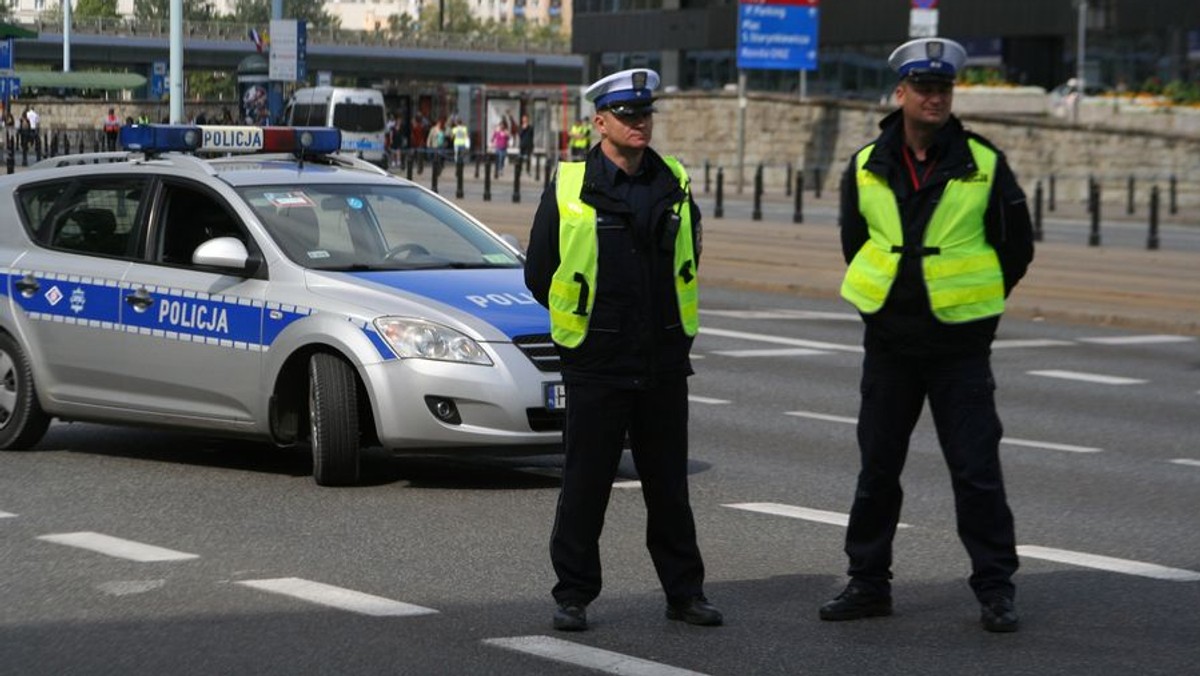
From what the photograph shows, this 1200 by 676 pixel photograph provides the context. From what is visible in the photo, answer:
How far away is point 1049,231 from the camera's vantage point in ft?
116

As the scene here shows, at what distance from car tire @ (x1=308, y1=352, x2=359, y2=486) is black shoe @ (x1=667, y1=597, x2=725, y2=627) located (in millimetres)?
3062

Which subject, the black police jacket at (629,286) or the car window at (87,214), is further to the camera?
the car window at (87,214)

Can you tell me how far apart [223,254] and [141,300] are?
670 mm

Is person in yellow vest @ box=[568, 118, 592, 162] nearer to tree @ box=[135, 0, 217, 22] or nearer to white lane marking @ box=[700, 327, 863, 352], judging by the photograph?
white lane marking @ box=[700, 327, 863, 352]

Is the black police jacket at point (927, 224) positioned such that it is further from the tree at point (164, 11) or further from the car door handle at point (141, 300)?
the tree at point (164, 11)

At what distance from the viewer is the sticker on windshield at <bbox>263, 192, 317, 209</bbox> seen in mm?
10828

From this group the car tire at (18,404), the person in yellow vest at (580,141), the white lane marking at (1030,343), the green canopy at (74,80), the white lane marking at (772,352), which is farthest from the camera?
the green canopy at (74,80)

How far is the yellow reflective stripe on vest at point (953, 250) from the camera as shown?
6926 millimetres

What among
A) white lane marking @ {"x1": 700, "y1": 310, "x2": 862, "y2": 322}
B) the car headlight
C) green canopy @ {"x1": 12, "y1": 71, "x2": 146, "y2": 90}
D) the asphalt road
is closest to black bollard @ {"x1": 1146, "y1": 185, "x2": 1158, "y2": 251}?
white lane marking @ {"x1": 700, "y1": 310, "x2": 862, "y2": 322}

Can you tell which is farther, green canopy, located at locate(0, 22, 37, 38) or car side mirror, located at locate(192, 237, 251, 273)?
green canopy, located at locate(0, 22, 37, 38)

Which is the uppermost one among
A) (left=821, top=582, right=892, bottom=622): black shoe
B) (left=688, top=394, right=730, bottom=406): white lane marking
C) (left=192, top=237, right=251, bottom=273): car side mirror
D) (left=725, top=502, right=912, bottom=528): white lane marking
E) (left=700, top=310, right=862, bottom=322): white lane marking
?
(left=192, top=237, right=251, bottom=273): car side mirror

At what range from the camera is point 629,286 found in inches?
273

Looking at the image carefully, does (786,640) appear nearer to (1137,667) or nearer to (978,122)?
(1137,667)

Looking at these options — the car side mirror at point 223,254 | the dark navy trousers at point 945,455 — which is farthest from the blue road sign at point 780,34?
the dark navy trousers at point 945,455
